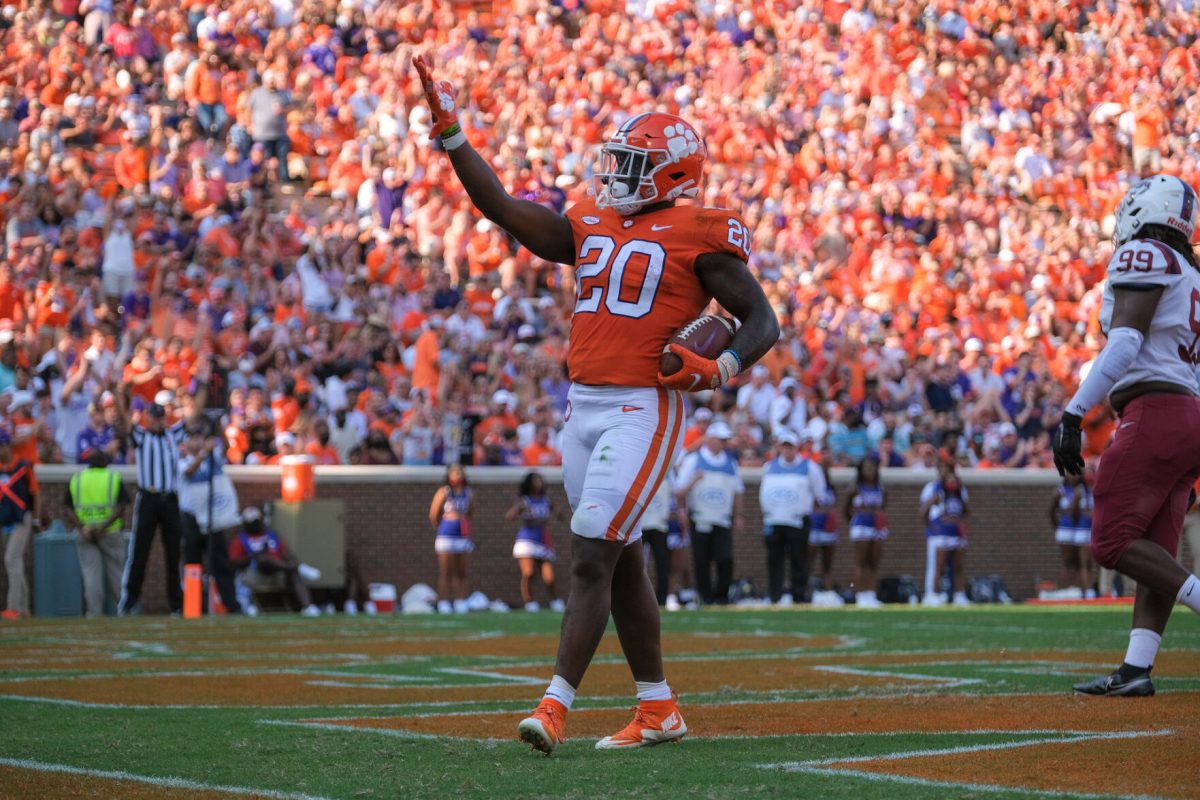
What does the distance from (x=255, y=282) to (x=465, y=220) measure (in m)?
3.28

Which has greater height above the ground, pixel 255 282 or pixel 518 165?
pixel 518 165

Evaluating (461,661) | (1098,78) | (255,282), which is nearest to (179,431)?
(255,282)

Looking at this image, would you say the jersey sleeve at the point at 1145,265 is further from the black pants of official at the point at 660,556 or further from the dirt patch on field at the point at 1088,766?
the black pants of official at the point at 660,556

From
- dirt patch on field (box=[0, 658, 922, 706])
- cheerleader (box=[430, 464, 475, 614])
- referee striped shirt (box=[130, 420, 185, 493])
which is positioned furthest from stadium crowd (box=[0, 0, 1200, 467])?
dirt patch on field (box=[0, 658, 922, 706])

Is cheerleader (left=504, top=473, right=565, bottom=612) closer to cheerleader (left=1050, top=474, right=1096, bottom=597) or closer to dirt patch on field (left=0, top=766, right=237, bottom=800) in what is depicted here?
cheerleader (left=1050, top=474, right=1096, bottom=597)

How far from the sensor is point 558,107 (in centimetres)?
2397

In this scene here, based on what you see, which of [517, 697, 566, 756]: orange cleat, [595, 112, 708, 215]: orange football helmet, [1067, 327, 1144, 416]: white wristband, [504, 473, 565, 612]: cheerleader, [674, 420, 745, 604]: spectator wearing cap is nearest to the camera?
[517, 697, 566, 756]: orange cleat

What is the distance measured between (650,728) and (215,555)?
11514mm

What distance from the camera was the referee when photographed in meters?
16.2

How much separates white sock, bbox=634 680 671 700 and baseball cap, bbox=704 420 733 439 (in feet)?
42.4

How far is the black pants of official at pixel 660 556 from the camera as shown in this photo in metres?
17.5

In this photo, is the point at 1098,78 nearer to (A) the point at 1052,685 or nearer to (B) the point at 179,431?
(B) the point at 179,431

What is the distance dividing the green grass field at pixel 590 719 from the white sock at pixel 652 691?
0.22 meters

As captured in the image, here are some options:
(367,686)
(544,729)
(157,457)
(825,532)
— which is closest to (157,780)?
(544,729)
